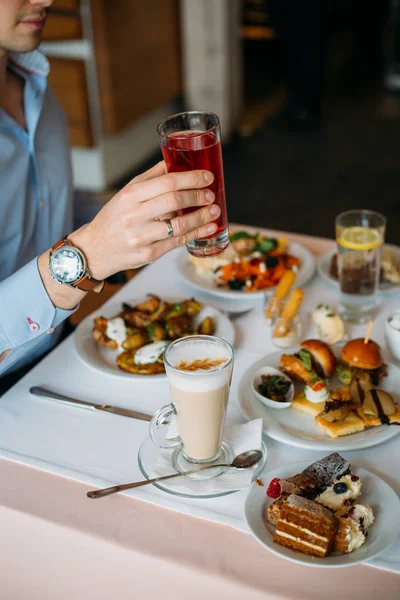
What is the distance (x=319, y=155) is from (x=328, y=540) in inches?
168

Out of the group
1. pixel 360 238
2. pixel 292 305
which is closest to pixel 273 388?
pixel 292 305

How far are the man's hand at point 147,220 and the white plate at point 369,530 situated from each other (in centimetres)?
39

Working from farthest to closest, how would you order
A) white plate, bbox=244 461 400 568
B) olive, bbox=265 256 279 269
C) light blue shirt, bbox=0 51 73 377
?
olive, bbox=265 256 279 269
light blue shirt, bbox=0 51 73 377
white plate, bbox=244 461 400 568

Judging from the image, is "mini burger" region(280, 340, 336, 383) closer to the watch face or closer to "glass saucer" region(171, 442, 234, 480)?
"glass saucer" region(171, 442, 234, 480)

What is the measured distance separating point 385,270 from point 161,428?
75 cm

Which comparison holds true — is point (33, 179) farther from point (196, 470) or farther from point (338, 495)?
point (338, 495)

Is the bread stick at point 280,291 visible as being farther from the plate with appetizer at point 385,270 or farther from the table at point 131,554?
the table at point 131,554

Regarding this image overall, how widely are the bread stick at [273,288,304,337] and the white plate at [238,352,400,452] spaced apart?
10cm

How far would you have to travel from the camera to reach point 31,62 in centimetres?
171

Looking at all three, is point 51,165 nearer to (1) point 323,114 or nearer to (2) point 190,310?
(2) point 190,310

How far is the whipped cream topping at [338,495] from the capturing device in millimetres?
943

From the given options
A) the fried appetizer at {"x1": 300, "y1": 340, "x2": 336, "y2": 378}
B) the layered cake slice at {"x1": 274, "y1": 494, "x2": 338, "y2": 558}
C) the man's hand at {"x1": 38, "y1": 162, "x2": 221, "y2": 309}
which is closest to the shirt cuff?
the man's hand at {"x1": 38, "y1": 162, "x2": 221, "y2": 309}

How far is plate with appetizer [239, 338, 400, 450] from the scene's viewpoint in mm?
1128

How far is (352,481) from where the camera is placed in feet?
3.17
